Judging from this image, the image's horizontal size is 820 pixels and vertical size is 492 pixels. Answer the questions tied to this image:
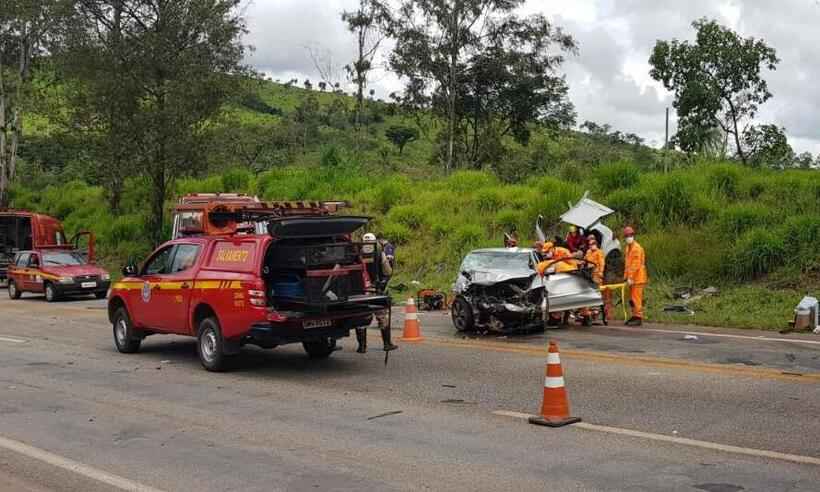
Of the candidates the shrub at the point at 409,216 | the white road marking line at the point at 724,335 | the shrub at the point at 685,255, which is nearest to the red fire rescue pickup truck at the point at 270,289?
the white road marking line at the point at 724,335

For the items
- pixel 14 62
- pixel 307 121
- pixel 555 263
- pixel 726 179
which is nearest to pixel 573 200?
pixel 726 179

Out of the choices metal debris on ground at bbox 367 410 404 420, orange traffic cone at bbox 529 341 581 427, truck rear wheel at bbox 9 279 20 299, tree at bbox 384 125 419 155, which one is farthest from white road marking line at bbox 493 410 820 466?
tree at bbox 384 125 419 155

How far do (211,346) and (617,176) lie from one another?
17298 mm

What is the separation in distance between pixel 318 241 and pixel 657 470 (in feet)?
20.7

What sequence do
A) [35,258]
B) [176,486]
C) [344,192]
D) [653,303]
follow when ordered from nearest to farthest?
[176,486] → [653,303] → [35,258] → [344,192]

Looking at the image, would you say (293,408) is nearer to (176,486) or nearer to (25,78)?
(176,486)

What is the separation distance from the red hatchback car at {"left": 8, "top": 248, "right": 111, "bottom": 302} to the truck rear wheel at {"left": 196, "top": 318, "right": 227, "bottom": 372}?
15.6m

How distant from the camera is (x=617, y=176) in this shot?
2591 centimetres

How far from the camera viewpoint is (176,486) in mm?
6305

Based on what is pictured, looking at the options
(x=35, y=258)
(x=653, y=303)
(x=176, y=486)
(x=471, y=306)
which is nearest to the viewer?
(x=176, y=486)

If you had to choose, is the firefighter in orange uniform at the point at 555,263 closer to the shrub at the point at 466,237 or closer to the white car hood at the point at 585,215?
the white car hood at the point at 585,215

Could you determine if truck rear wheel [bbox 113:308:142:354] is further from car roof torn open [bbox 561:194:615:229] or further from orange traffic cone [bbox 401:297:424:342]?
car roof torn open [bbox 561:194:615:229]

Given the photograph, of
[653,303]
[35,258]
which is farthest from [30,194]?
[653,303]

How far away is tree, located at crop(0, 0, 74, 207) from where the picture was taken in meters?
40.0
